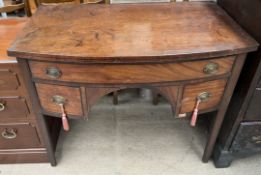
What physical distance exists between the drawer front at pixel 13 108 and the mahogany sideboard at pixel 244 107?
98 cm

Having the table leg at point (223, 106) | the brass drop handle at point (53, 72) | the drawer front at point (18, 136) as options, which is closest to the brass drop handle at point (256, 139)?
the table leg at point (223, 106)

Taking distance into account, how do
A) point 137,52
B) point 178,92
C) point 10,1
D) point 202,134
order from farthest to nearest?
point 10,1 < point 202,134 < point 178,92 < point 137,52

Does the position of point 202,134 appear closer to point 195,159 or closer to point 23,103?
point 195,159

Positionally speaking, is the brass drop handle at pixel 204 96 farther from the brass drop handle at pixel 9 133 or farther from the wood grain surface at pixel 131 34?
the brass drop handle at pixel 9 133

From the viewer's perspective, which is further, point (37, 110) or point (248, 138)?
point (248, 138)

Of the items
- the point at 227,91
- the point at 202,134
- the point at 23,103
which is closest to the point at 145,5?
the point at 227,91

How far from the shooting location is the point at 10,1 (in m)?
2.36

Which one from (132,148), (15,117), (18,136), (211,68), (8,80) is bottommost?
(132,148)

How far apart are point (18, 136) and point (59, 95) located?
44 centimetres

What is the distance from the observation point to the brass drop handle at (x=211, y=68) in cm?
91

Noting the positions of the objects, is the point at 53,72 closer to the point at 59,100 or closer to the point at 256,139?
the point at 59,100

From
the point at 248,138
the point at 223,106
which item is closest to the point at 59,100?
the point at 223,106

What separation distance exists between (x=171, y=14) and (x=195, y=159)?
0.83 m

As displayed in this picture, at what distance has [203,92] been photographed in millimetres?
1002
